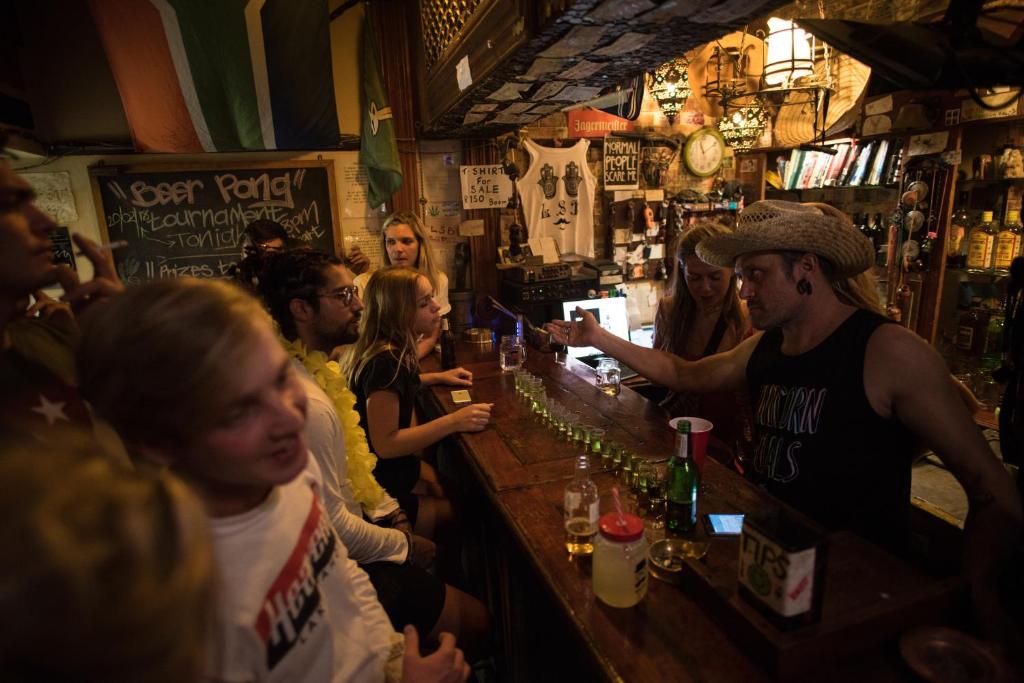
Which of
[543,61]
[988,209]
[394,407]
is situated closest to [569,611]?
[394,407]

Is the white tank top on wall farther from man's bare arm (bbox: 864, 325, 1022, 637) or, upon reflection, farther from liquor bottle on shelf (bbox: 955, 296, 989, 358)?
man's bare arm (bbox: 864, 325, 1022, 637)

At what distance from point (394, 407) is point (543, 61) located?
163 centimetres

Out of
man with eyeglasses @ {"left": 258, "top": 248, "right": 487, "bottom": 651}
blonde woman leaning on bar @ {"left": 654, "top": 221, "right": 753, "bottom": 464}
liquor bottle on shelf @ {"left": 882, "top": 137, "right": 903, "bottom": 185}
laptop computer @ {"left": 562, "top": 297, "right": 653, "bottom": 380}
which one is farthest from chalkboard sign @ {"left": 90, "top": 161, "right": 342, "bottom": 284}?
liquor bottle on shelf @ {"left": 882, "top": 137, "right": 903, "bottom": 185}

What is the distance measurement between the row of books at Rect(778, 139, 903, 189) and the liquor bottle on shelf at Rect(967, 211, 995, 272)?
0.66m

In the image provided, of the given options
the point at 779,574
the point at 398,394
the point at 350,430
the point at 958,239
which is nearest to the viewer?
the point at 779,574

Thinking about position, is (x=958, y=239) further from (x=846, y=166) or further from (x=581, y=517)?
(x=581, y=517)

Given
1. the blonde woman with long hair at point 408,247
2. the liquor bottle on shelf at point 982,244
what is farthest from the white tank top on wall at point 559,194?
the liquor bottle on shelf at point 982,244

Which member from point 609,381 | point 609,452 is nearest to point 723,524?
point 609,452

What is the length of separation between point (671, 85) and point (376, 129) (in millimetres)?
2483

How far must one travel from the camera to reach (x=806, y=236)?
1.71 metres

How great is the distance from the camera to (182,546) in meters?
0.54

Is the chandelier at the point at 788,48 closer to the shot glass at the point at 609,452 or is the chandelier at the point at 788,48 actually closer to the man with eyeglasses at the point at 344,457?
the shot glass at the point at 609,452

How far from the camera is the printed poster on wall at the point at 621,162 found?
509cm

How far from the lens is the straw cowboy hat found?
5.61 feet
